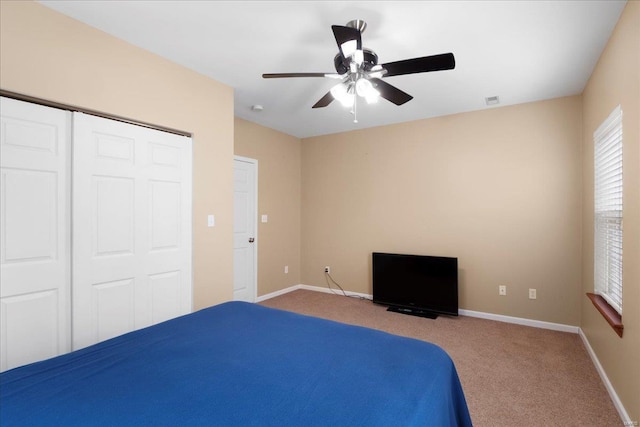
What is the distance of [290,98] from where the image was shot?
3490 mm

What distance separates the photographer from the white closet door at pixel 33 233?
1836 millimetres

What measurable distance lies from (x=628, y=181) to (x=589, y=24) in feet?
3.63

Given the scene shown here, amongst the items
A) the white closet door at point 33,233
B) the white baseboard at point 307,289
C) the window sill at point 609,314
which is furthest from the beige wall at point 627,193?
the white closet door at point 33,233

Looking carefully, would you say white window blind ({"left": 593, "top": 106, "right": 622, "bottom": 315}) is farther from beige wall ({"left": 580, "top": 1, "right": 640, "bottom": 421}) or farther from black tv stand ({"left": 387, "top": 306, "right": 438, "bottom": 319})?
black tv stand ({"left": 387, "top": 306, "right": 438, "bottom": 319})

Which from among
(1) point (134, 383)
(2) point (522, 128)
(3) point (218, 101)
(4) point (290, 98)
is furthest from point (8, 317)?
(2) point (522, 128)

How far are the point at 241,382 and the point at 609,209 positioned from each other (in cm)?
289

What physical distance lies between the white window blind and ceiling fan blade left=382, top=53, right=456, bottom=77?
1.28 meters

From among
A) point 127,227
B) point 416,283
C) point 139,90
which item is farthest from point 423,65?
point 416,283

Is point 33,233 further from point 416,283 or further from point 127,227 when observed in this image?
point 416,283

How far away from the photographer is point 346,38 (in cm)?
177

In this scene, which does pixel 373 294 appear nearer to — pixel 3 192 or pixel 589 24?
pixel 589 24

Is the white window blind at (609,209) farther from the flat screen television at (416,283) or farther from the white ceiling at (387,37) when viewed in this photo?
the flat screen television at (416,283)

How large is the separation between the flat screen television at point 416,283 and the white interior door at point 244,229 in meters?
1.75

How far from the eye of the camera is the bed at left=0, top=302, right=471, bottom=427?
1027mm
